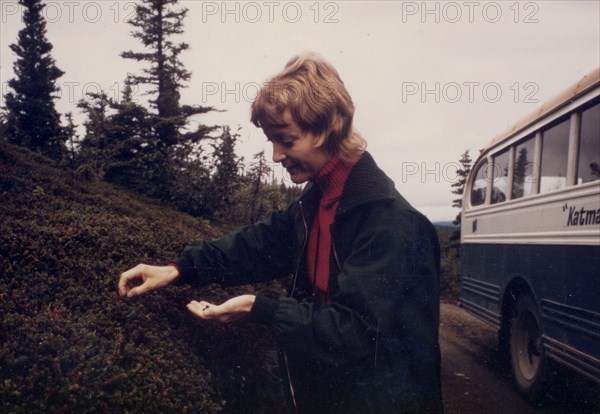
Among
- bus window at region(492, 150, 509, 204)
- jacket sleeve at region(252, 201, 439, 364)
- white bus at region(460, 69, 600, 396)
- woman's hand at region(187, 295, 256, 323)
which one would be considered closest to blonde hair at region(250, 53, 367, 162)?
jacket sleeve at region(252, 201, 439, 364)

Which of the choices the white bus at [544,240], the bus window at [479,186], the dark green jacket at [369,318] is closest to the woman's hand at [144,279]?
the dark green jacket at [369,318]

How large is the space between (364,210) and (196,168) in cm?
807

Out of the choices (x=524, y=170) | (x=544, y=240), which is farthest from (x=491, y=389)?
(x=524, y=170)

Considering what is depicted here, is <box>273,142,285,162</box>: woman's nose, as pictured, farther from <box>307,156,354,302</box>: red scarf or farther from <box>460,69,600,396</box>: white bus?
<box>460,69,600,396</box>: white bus

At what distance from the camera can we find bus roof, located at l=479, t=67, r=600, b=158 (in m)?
4.55

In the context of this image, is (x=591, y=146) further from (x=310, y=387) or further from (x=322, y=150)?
(x=310, y=387)

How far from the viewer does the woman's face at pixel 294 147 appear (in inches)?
90.2

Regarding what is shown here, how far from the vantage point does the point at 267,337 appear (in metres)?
3.10

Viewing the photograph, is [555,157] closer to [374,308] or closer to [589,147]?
[589,147]

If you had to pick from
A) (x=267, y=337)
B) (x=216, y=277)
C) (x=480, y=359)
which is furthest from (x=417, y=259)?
(x=480, y=359)

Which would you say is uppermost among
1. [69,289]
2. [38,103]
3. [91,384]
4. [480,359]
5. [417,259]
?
[38,103]

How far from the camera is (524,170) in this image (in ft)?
20.3

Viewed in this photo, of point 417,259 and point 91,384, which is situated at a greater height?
point 417,259

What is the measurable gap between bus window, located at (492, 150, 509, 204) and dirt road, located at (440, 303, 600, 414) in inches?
82.5
